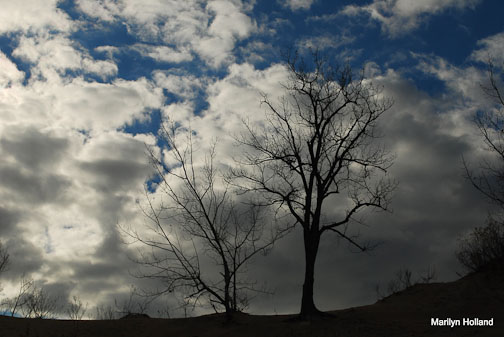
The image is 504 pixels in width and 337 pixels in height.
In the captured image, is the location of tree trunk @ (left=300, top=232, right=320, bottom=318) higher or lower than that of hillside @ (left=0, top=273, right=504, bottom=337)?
higher

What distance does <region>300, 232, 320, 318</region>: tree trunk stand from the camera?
16919mm

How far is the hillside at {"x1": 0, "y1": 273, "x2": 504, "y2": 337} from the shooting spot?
15.5m

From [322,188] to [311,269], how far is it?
3.18m

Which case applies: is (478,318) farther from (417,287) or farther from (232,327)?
(232,327)

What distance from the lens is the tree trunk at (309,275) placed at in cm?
1692

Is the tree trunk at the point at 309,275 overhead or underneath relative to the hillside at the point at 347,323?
overhead

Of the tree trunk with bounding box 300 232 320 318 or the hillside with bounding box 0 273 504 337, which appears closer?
the hillside with bounding box 0 273 504 337

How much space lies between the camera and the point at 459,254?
944 inches

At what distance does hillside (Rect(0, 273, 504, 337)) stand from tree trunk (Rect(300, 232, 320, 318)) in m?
0.50

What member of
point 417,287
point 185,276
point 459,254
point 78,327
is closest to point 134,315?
point 78,327

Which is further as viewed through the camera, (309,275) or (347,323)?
(309,275)

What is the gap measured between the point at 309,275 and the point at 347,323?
2126mm

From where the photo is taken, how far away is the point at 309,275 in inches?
677

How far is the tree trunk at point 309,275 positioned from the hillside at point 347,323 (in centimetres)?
50
